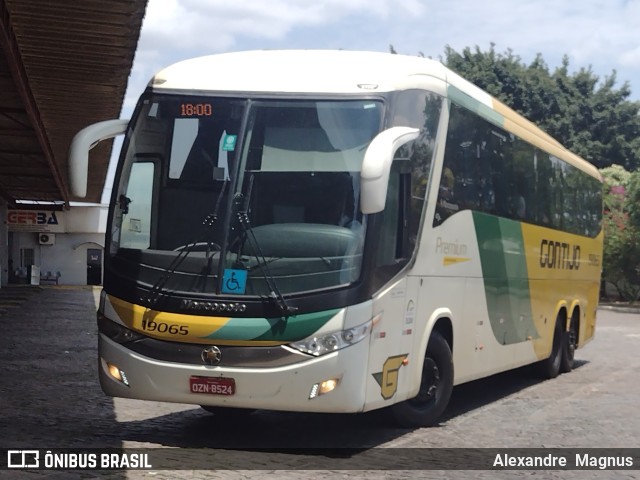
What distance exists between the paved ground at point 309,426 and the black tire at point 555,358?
0.68 feet

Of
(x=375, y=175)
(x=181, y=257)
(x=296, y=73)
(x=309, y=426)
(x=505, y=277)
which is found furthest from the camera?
(x=505, y=277)

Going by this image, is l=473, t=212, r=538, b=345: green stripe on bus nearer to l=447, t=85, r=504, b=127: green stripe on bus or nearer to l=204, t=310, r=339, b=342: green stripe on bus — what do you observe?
l=447, t=85, r=504, b=127: green stripe on bus

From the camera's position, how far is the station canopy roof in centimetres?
1302

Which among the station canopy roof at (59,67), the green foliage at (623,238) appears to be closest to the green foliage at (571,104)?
the green foliage at (623,238)

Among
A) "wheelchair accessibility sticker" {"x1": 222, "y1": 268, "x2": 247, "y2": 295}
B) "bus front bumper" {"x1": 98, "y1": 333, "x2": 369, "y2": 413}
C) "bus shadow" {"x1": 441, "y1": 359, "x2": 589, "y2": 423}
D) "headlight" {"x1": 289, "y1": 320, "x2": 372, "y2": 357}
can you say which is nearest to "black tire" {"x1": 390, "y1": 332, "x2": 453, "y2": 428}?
"bus shadow" {"x1": 441, "y1": 359, "x2": 589, "y2": 423}

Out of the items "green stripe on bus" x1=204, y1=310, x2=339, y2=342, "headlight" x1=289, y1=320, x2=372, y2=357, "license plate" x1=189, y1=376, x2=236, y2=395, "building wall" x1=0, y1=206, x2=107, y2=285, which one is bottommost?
"building wall" x1=0, y1=206, x2=107, y2=285

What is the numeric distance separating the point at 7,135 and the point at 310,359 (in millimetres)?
18150

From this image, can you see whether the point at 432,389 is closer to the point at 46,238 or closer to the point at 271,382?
the point at 271,382

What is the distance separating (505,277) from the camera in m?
11.9

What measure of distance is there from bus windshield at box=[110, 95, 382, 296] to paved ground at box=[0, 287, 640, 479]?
141 cm

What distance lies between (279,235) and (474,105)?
12.1 ft

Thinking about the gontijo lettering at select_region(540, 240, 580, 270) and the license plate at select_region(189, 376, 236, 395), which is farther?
the gontijo lettering at select_region(540, 240, 580, 270)

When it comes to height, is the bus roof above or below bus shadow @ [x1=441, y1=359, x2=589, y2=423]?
above

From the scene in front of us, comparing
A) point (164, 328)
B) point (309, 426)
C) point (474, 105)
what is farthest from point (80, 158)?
point (474, 105)
